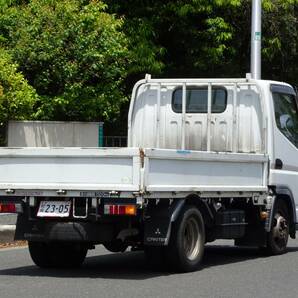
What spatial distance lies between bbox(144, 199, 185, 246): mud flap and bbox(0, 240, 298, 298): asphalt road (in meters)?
0.49

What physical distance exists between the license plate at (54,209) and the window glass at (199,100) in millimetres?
3239

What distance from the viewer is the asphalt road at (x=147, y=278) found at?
8898 mm

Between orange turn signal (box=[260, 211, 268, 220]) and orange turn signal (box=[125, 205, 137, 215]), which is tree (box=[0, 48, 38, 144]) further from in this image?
orange turn signal (box=[125, 205, 137, 215])

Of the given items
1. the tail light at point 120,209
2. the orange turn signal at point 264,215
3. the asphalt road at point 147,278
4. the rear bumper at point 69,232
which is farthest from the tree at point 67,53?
the tail light at point 120,209

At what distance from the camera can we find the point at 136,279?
9883 mm

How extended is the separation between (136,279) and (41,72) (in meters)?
9.44

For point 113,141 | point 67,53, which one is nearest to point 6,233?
point 67,53

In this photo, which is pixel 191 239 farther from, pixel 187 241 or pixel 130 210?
pixel 130 210

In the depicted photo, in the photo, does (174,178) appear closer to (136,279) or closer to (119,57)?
(136,279)

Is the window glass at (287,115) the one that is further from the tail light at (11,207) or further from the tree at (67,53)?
the tree at (67,53)

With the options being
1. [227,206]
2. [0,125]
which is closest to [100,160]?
[227,206]

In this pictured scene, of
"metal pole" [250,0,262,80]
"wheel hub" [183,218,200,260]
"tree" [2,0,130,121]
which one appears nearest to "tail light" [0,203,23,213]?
"wheel hub" [183,218,200,260]

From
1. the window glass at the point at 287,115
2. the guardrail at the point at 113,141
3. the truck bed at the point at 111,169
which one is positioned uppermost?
the window glass at the point at 287,115

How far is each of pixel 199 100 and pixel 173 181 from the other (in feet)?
9.42
